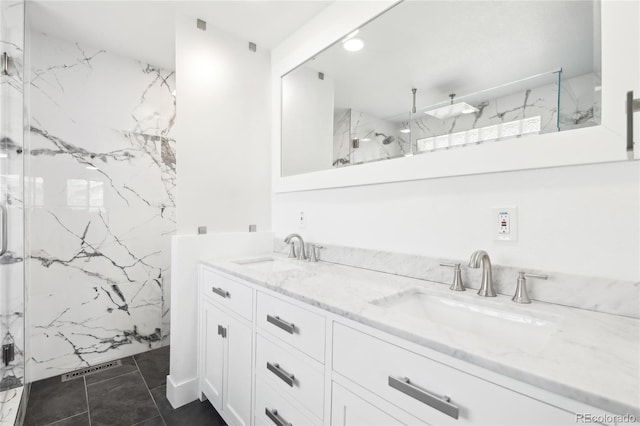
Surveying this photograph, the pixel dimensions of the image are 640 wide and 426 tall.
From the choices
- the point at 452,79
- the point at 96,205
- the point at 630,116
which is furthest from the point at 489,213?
the point at 96,205

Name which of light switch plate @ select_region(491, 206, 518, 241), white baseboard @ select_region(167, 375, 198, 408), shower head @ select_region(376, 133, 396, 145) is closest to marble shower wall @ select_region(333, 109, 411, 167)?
shower head @ select_region(376, 133, 396, 145)

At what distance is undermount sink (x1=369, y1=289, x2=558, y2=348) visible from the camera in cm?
91

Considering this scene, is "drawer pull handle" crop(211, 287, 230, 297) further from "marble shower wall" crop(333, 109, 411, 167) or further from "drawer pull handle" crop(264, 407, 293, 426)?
"marble shower wall" crop(333, 109, 411, 167)

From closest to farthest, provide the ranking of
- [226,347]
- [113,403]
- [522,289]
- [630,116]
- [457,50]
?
[630,116], [522,289], [457,50], [226,347], [113,403]

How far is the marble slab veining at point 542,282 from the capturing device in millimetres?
890

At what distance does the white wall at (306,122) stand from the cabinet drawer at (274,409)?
3.98 ft

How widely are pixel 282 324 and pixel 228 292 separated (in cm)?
50

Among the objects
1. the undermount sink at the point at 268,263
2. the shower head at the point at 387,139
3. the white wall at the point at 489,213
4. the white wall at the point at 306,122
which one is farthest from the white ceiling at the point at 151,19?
the undermount sink at the point at 268,263

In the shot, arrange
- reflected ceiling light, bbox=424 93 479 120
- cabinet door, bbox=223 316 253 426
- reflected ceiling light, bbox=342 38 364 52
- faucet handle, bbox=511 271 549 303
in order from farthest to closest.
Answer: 1. reflected ceiling light, bbox=342 38 364 52
2. cabinet door, bbox=223 316 253 426
3. reflected ceiling light, bbox=424 93 479 120
4. faucet handle, bbox=511 271 549 303

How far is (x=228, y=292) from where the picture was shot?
1537 millimetres

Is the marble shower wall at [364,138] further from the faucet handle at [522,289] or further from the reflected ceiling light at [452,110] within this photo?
the faucet handle at [522,289]

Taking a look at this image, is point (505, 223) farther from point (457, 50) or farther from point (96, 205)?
point (96, 205)

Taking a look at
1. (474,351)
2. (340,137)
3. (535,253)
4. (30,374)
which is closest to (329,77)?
(340,137)

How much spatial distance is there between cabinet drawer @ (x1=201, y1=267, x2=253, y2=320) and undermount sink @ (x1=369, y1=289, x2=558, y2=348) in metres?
0.64
